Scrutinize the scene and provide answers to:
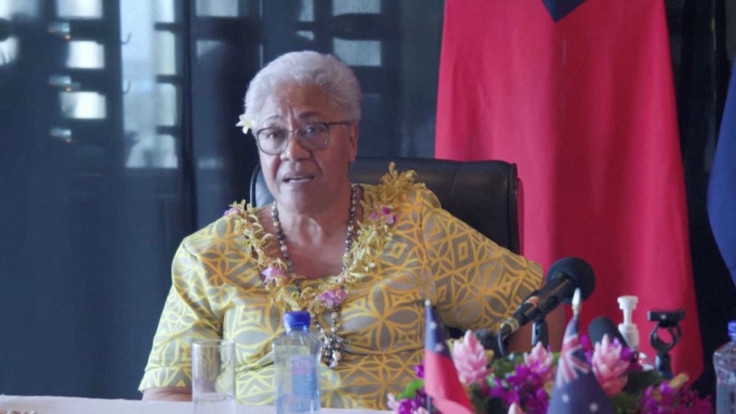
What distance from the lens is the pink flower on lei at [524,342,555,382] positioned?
1.09m

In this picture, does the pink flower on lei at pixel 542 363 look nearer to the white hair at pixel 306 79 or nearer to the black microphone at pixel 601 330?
the black microphone at pixel 601 330

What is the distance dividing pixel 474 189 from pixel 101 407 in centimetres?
100

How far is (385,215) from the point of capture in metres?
2.25

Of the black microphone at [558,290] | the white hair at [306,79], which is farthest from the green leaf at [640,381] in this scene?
the white hair at [306,79]

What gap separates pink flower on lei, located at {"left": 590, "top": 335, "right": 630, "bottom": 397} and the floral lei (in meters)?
1.13

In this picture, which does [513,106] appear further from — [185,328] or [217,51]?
[185,328]

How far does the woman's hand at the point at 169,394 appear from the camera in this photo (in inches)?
81.1

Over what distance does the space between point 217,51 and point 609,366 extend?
2.41m

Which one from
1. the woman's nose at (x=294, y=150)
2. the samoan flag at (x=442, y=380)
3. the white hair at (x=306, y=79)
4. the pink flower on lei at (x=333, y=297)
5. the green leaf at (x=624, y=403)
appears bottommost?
Result: the pink flower on lei at (x=333, y=297)

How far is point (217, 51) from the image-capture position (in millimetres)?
3232

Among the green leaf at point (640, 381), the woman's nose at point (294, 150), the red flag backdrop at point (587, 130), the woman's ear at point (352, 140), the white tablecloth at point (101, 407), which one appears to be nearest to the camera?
the green leaf at point (640, 381)

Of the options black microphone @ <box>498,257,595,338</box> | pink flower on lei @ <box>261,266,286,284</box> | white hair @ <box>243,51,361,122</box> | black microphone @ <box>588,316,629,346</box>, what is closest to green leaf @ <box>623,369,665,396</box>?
black microphone @ <box>498,257,595,338</box>

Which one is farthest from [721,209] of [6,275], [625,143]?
[6,275]

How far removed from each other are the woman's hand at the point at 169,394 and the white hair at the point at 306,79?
1.97 ft
